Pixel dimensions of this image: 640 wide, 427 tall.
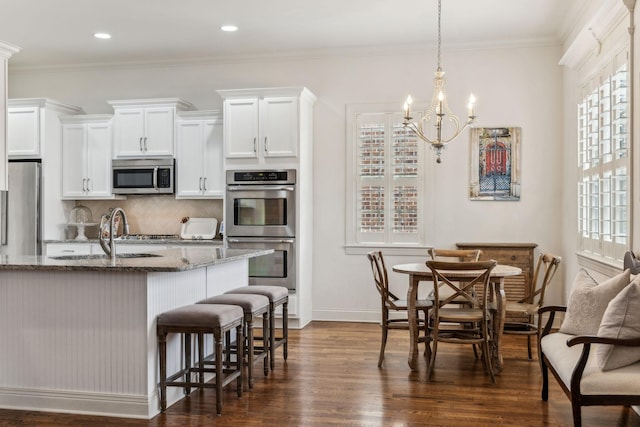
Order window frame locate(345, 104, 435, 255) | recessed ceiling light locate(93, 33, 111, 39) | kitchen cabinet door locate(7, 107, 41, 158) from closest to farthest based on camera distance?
recessed ceiling light locate(93, 33, 111, 39), window frame locate(345, 104, 435, 255), kitchen cabinet door locate(7, 107, 41, 158)

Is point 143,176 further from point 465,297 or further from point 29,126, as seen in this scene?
point 465,297

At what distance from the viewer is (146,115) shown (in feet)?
22.4

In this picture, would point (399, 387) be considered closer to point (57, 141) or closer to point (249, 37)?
point (249, 37)

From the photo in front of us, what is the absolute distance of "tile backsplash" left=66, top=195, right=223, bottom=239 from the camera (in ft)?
23.3

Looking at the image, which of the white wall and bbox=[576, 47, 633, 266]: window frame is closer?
bbox=[576, 47, 633, 266]: window frame

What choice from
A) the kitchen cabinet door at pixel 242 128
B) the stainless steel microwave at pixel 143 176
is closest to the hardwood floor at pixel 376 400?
the kitchen cabinet door at pixel 242 128

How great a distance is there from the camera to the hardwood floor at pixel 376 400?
3508mm

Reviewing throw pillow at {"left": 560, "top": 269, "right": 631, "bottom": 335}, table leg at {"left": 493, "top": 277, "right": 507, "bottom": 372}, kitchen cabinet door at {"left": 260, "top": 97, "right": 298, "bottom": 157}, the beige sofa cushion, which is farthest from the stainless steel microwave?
the beige sofa cushion

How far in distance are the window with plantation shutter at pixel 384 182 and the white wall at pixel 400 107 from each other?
0.15 meters

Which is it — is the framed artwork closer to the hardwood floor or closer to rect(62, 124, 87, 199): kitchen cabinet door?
the hardwood floor

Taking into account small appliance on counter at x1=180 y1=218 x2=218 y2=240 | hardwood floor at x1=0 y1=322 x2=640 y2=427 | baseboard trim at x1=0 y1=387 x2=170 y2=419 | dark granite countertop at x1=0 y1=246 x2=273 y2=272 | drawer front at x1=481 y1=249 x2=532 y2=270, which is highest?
small appliance on counter at x1=180 y1=218 x2=218 y2=240

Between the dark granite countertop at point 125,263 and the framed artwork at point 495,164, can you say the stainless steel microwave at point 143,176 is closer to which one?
the dark granite countertop at point 125,263

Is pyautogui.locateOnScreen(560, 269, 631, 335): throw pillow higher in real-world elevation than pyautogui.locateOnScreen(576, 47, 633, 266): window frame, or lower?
lower

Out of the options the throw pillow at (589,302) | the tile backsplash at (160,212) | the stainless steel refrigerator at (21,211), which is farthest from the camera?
the tile backsplash at (160,212)
